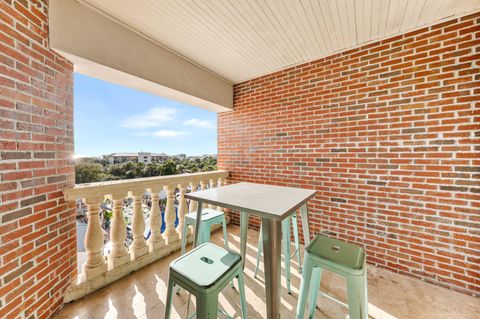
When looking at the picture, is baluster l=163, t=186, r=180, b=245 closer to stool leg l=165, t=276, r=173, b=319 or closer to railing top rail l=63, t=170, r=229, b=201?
railing top rail l=63, t=170, r=229, b=201

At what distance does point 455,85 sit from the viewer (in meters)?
1.79

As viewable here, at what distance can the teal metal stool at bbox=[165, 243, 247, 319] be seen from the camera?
929 mm

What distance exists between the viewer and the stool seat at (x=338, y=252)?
110cm

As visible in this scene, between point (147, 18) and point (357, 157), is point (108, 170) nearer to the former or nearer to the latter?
point (147, 18)

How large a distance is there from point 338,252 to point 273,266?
47 cm

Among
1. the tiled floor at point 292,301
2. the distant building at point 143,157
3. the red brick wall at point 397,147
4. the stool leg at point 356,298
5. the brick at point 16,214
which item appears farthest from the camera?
the distant building at point 143,157

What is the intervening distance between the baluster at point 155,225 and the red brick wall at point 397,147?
185 cm

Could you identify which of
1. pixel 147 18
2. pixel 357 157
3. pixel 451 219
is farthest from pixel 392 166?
pixel 147 18

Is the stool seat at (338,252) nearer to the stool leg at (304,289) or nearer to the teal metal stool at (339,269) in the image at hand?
the teal metal stool at (339,269)

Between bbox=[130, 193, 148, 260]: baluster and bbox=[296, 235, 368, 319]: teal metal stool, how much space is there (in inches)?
73.3

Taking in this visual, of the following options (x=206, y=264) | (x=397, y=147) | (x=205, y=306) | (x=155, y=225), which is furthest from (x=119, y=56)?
(x=397, y=147)

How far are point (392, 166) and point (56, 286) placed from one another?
3581mm

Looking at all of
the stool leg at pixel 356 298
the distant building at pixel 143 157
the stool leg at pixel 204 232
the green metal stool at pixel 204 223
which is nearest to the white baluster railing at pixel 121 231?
the green metal stool at pixel 204 223

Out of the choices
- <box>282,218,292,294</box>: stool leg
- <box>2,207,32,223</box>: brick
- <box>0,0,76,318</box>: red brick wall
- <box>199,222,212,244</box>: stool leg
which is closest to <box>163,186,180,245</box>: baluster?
<box>199,222,212,244</box>: stool leg
